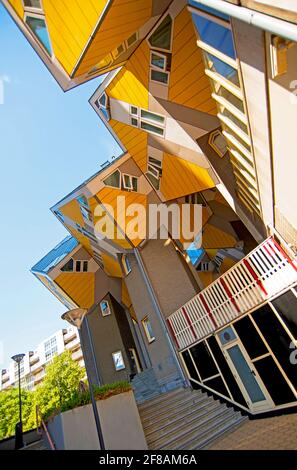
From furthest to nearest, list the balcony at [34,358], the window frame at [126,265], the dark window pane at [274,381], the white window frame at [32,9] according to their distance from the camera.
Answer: the balcony at [34,358], the window frame at [126,265], the dark window pane at [274,381], the white window frame at [32,9]

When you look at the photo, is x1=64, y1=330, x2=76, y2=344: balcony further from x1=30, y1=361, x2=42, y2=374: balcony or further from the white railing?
the white railing

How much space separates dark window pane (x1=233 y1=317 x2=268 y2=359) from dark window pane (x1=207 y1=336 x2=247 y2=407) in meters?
1.28

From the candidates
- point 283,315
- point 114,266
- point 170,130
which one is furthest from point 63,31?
point 114,266

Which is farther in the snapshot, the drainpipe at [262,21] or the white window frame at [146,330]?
the white window frame at [146,330]

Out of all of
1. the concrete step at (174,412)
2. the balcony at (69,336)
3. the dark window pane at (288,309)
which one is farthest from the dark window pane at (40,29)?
the balcony at (69,336)

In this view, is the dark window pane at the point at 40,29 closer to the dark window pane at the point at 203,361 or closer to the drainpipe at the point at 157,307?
the drainpipe at the point at 157,307

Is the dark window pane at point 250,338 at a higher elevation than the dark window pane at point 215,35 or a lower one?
lower

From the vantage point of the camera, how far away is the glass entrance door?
853 cm

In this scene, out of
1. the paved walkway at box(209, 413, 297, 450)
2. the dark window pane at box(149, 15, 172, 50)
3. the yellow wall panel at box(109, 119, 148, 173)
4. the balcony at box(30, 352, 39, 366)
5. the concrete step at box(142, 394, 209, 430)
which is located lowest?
the paved walkway at box(209, 413, 297, 450)

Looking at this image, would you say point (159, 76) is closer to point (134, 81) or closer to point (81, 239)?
point (134, 81)

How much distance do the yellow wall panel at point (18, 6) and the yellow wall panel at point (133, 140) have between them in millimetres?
5314

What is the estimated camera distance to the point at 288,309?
795 cm

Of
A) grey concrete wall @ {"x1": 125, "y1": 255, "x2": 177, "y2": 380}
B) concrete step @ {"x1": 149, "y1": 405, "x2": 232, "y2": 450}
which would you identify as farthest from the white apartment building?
concrete step @ {"x1": 149, "y1": 405, "x2": 232, "y2": 450}

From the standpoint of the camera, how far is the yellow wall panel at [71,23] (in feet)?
20.0
